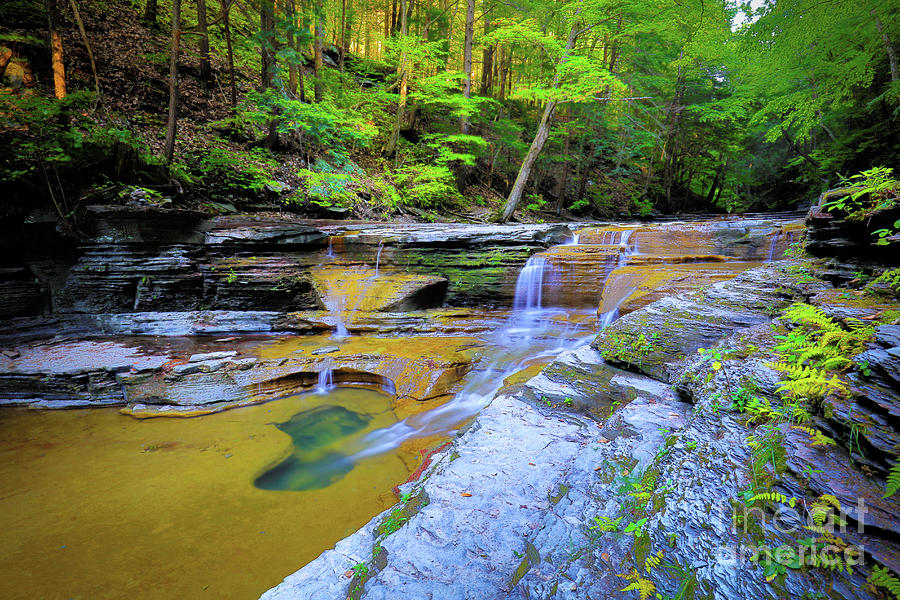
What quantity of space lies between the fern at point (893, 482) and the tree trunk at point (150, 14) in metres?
20.7

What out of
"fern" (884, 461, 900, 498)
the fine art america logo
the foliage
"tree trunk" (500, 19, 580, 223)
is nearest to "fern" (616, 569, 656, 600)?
the fine art america logo

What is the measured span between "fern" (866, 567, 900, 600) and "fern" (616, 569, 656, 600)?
680 mm

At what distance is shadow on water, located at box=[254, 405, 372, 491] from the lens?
392 centimetres

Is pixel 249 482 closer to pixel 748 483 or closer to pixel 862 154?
pixel 748 483

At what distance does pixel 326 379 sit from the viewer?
6.11m

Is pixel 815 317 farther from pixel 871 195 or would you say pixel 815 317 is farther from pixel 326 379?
pixel 326 379

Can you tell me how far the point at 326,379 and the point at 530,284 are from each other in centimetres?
541

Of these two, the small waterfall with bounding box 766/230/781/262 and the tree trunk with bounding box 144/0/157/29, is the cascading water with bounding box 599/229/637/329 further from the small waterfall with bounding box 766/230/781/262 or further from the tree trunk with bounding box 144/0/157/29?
the tree trunk with bounding box 144/0/157/29

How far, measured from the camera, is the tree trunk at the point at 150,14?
42.7 feet

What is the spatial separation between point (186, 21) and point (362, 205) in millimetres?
11347

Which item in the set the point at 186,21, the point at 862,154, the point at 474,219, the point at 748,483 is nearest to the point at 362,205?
the point at 474,219

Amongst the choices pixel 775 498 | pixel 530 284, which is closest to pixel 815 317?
pixel 775 498

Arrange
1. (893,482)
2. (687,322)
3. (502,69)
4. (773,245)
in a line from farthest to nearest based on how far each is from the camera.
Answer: (502,69), (773,245), (687,322), (893,482)

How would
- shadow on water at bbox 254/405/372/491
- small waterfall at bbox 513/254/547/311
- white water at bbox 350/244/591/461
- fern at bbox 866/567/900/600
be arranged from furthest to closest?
small waterfall at bbox 513/254/547/311, white water at bbox 350/244/591/461, shadow on water at bbox 254/405/372/491, fern at bbox 866/567/900/600
